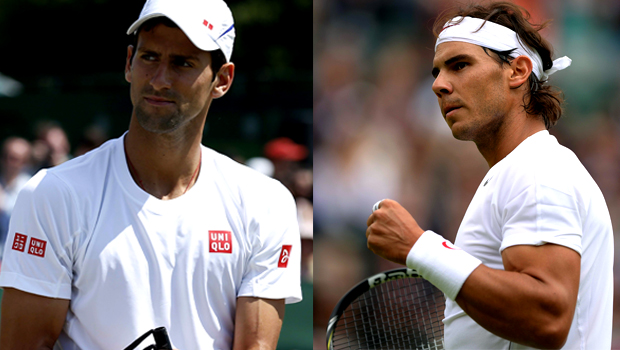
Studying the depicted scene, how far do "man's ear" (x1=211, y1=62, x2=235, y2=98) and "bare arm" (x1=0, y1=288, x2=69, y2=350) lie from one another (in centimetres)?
98

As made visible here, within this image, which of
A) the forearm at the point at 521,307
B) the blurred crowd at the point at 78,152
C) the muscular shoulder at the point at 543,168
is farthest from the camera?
the blurred crowd at the point at 78,152

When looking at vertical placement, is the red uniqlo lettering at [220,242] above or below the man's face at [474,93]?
below

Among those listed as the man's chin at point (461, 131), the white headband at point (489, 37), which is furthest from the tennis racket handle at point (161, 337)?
the white headband at point (489, 37)

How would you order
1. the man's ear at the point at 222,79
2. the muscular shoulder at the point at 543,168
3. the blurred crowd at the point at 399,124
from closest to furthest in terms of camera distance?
1. the muscular shoulder at the point at 543,168
2. the man's ear at the point at 222,79
3. the blurred crowd at the point at 399,124

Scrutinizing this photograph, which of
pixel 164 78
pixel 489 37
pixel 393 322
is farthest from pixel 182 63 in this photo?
pixel 393 322

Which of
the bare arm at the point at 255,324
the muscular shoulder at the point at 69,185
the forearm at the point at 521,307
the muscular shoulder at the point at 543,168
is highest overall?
the muscular shoulder at the point at 543,168

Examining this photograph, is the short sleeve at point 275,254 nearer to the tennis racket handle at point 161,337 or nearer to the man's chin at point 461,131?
the tennis racket handle at point 161,337

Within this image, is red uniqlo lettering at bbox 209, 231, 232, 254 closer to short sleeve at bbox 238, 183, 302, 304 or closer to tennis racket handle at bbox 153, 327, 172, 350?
short sleeve at bbox 238, 183, 302, 304

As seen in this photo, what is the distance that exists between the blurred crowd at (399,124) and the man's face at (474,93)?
3493mm

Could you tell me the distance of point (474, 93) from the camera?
2.37 meters

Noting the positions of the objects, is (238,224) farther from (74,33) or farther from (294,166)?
(74,33)

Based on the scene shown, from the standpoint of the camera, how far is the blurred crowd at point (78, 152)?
23.5 feet

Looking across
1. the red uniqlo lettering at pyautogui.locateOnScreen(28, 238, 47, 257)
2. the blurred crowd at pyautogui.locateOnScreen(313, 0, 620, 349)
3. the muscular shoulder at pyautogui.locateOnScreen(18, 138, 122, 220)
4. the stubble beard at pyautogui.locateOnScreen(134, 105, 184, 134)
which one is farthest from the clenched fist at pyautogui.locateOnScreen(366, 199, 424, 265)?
the blurred crowd at pyautogui.locateOnScreen(313, 0, 620, 349)

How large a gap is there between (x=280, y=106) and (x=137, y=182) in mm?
6247
